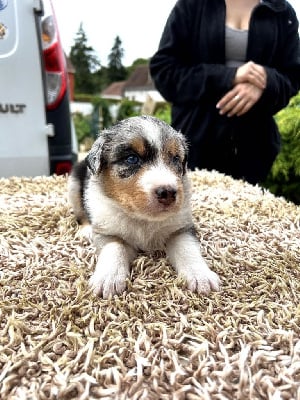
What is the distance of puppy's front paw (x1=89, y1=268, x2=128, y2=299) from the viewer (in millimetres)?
2207

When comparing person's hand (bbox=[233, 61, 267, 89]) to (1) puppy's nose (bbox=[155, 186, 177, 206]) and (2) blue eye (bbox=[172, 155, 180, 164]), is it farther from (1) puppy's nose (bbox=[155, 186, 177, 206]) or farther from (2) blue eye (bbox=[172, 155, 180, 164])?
(1) puppy's nose (bbox=[155, 186, 177, 206])

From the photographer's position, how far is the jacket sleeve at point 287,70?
4.48 m

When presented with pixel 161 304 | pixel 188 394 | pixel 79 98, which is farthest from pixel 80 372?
pixel 79 98

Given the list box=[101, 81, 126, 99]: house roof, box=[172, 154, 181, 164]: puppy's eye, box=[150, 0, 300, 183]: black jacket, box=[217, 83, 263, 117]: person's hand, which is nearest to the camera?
box=[172, 154, 181, 164]: puppy's eye

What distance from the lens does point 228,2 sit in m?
4.54

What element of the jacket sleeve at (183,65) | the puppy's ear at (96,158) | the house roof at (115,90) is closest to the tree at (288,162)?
the jacket sleeve at (183,65)

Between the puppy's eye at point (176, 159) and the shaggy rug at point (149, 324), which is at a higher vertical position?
the puppy's eye at point (176, 159)

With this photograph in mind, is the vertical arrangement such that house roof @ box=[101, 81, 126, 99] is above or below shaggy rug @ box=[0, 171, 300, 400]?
below

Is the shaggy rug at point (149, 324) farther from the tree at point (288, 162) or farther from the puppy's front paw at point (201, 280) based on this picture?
the tree at point (288, 162)

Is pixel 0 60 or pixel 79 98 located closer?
pixel 0 60

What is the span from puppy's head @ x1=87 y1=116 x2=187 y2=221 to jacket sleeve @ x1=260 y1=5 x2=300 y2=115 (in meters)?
2.14

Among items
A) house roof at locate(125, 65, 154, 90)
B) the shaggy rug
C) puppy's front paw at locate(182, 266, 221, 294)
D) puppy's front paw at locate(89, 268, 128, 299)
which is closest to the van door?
the shaggy rug

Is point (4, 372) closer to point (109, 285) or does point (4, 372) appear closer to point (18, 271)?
point (109, 285)

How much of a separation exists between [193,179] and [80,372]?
3.20 metres
